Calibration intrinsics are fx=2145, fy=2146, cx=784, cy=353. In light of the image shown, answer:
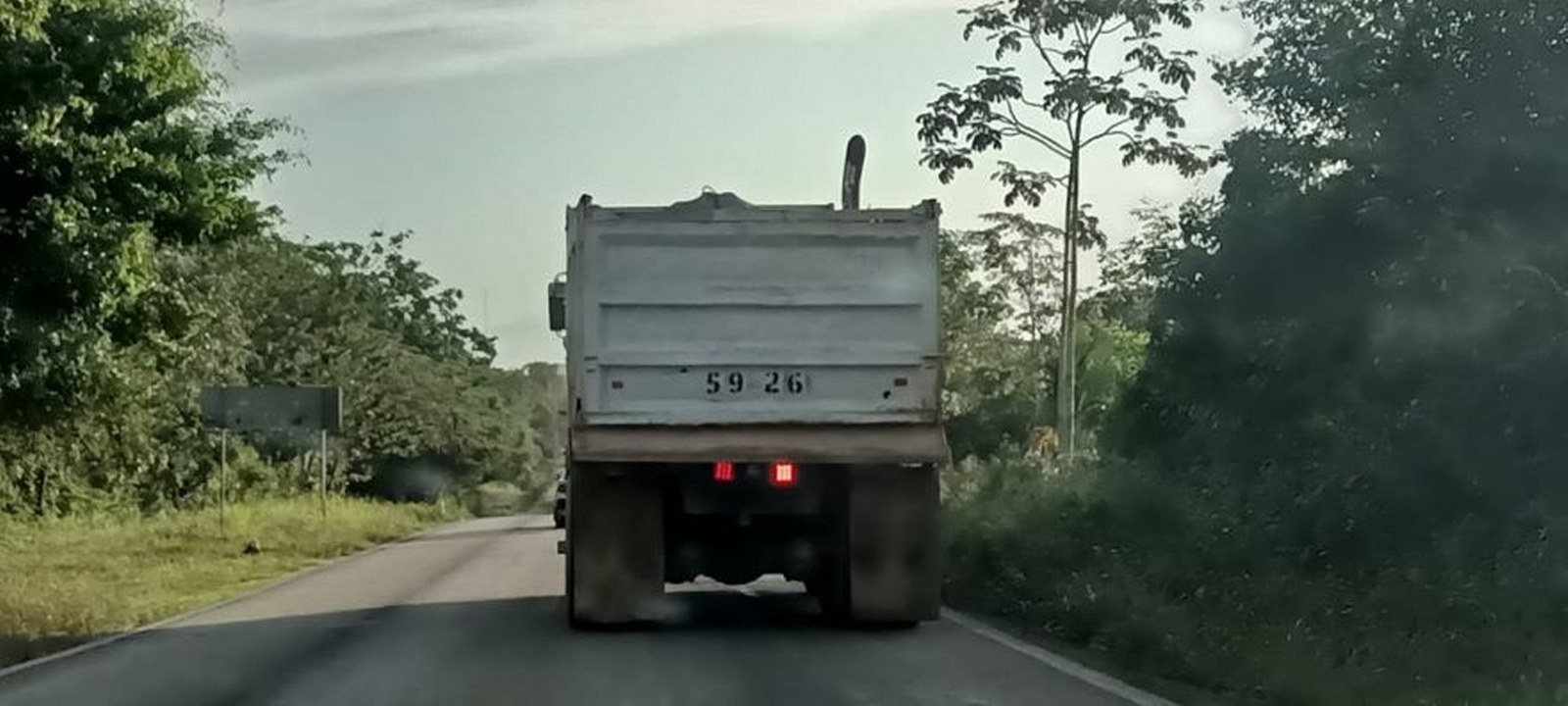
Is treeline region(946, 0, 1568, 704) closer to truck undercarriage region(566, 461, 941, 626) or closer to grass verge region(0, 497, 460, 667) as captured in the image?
truck undercarriage region(566, 461, 941, 626)

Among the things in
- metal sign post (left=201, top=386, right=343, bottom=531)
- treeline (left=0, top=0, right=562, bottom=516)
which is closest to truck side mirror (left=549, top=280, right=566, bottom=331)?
treeline (left=0, top=0, right=562, bottom=516)

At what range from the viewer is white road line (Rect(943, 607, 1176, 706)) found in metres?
12.9

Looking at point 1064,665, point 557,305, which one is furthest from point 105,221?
point 1064,665

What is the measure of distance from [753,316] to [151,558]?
23.3m

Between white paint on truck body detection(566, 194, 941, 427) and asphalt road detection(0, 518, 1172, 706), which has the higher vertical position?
white paint on truck body detection(566, 194, 941, 427)

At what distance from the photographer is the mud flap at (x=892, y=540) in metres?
17.6

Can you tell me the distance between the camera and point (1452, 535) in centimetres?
1494

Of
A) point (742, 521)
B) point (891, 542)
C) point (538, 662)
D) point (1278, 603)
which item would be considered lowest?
point (538, 662)

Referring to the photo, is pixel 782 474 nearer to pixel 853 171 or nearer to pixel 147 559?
pixel 853 171

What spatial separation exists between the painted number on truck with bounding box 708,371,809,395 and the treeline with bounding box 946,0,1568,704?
299cm

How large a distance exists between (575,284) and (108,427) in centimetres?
2496

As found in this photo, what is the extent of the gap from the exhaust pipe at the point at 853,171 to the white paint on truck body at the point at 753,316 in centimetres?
242

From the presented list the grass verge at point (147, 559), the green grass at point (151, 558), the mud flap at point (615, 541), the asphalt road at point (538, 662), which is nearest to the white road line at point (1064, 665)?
the asphalt road at point (538, 662)

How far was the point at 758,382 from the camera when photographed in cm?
1745
